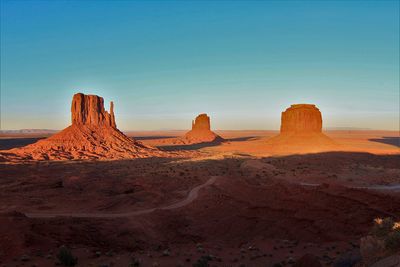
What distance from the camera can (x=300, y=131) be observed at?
68.9 meters

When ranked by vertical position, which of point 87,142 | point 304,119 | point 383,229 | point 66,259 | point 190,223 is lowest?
point 190,223

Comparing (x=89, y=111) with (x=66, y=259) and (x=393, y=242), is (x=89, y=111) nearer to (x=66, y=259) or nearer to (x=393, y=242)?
(x=66, y=259)

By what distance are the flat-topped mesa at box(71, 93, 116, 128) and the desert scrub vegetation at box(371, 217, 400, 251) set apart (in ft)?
213

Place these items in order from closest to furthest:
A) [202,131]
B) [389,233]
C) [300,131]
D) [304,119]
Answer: [389,233], [300,131], [304,119], [202,131]

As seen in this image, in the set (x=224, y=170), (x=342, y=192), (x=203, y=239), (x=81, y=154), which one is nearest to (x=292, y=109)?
(x=224, y=170)

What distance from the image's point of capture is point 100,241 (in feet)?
50.8

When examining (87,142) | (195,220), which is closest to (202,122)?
(87,142)

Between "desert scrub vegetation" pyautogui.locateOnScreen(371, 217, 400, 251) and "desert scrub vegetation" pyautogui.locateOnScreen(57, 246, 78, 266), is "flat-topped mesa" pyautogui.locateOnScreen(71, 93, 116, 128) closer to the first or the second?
"desert scrub vegetation" pyautogui.locateOnScreen(57, 246, 78, 266)

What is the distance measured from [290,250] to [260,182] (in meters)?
14.1

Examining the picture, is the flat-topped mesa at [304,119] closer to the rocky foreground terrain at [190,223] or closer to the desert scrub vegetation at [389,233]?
the rocky foreground terrain at [190,223]

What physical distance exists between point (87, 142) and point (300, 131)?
4292cm

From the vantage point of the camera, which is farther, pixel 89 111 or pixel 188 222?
pixel 89 111

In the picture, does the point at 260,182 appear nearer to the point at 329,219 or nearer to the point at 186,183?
the point at 186,183

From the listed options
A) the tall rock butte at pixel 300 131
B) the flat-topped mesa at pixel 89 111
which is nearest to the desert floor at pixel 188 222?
the tall rock butte at pixel 300 131
